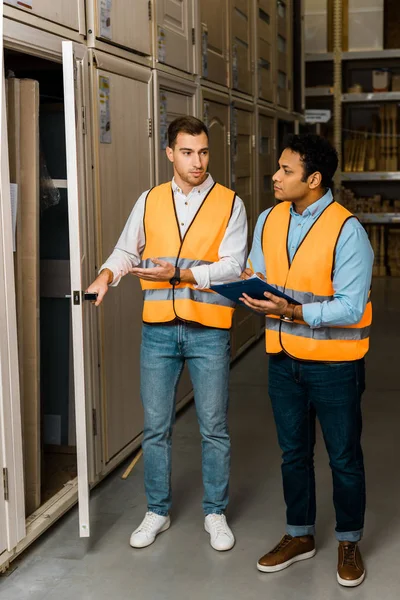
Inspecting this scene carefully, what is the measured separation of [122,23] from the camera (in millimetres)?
3896

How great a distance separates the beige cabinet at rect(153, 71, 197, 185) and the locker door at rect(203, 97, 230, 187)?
1.78 feet

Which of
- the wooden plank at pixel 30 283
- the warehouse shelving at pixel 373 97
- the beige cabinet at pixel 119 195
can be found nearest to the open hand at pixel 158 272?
the wooden plank at pixel 30 283

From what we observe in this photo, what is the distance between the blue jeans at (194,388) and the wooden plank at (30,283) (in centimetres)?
54

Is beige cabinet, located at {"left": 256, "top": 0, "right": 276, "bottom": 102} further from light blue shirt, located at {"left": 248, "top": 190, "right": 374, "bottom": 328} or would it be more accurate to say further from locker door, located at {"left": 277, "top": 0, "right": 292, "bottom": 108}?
light blue shirt, located at {"left": 248, "top": 190, "right": 374, "bottom": 328}

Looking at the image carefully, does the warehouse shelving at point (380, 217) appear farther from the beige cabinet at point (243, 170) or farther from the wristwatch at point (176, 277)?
the wristwatch at point (176, 277)

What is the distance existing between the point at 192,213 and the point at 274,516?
143 cm

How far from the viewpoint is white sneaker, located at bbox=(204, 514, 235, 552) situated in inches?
127

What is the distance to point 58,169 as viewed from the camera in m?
3.94

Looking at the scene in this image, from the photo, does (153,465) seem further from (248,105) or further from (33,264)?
(248,105)

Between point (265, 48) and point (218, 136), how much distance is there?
2070 mm

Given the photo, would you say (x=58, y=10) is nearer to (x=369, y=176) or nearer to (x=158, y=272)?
(x=158, y=272)

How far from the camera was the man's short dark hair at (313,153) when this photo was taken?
109 inches

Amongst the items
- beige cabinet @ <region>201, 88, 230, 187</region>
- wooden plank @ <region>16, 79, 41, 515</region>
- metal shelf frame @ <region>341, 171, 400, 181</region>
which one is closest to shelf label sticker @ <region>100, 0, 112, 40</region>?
wooden plank @ <region>16, 79, 41, 515</region>

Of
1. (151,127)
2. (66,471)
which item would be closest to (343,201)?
(151,127)
